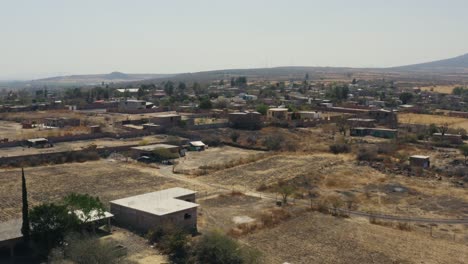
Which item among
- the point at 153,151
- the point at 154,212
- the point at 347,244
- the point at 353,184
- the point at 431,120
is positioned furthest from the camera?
the point at 431,120

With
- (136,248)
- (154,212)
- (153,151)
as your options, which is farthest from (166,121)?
(136,248)

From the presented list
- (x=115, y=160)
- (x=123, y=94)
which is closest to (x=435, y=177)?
(x=115, y=160)

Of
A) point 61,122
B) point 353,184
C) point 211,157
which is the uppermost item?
point 61,122

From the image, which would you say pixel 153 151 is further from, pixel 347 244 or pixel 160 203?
pixel 347 244

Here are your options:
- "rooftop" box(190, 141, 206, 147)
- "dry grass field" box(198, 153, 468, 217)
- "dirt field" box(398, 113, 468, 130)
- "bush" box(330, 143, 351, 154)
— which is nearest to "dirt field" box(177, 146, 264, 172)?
"rooftop" box(190, 141, 206, 147)

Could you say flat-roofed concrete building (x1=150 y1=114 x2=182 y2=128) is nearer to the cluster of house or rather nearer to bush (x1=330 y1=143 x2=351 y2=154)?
the cluster of house
